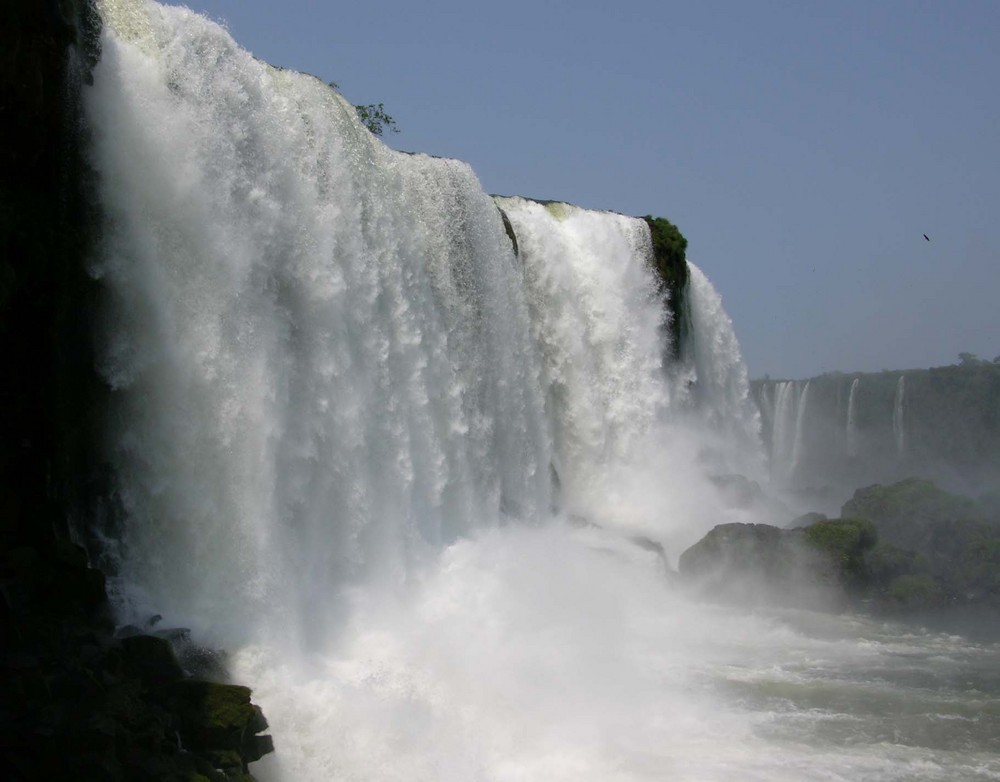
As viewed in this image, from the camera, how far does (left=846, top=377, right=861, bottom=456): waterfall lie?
3231 centimetres

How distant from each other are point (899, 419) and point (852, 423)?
4.72 feet

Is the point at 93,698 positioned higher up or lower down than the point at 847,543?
lower down

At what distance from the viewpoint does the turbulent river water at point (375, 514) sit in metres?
8.94

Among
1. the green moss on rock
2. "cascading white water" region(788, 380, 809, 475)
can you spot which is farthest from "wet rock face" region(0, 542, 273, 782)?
"cascading white water" region(788, 380, 809, 475)

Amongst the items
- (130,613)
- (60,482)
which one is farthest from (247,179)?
(130,613)

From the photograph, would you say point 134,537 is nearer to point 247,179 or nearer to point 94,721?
point 94,721

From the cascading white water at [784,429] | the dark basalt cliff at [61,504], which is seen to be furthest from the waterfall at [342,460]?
the cascading white water at [784,429]

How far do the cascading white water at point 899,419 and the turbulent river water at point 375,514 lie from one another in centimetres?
1760

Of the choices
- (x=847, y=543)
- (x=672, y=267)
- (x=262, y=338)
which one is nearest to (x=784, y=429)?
(x=672, y=267)

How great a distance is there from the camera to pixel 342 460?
37.6 ft

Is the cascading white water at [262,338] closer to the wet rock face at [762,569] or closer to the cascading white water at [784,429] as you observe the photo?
the wet rock face at [762,569]

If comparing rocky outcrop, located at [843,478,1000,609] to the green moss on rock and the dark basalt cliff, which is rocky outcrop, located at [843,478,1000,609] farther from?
the dark basalt cliff

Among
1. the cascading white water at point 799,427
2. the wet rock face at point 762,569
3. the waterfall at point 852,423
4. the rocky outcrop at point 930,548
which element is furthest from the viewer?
the cascading white water at point 799,427

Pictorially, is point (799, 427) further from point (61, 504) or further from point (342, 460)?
point (61, 504)
